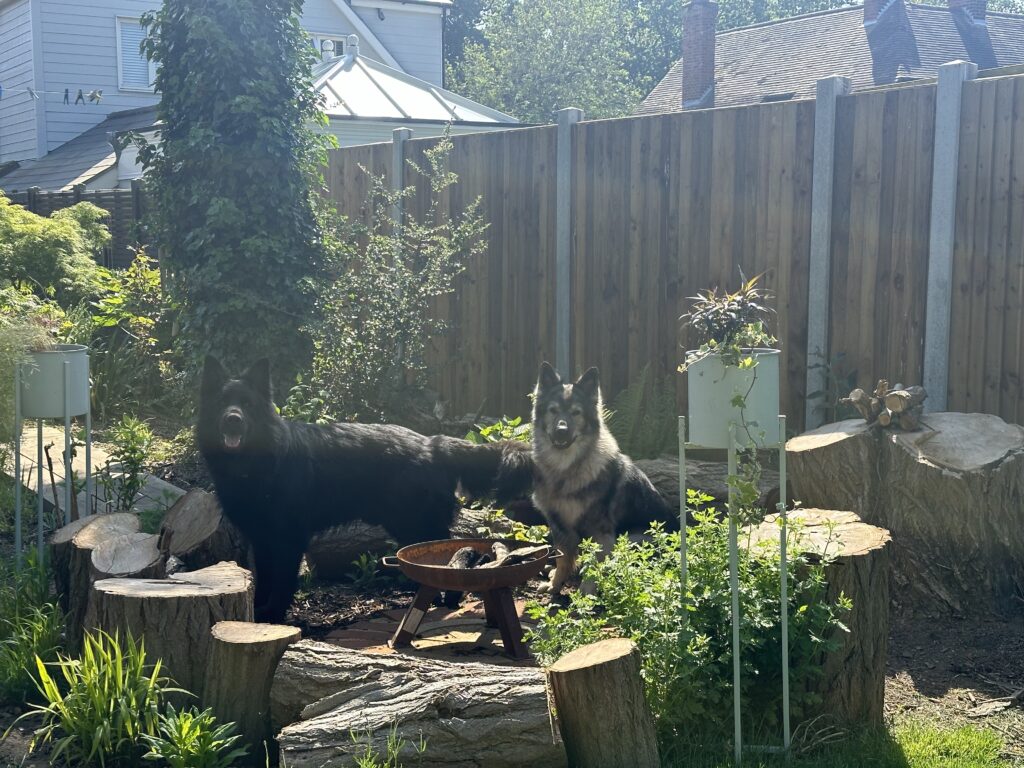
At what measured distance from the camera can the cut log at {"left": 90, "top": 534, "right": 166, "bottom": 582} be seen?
4.94m

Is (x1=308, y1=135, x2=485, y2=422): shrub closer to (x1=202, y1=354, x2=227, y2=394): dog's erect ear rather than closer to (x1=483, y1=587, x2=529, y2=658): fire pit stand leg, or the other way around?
(x1=202, y1=354, x2=227, y2=394): dog's erect ear

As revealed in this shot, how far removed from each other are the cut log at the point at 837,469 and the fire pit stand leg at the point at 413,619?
7.38 ft

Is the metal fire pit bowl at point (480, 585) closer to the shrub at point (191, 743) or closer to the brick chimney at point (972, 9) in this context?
the shrub at point (191, 743)

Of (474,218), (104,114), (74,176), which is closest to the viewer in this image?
(474,218)

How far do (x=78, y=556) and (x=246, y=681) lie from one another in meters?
1.55

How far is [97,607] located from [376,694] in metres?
1.47

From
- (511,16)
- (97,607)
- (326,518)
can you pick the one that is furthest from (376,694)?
(511,16)

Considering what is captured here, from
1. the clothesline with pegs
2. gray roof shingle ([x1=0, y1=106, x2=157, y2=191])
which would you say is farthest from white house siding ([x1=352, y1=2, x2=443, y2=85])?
gray roof shingle ([x1=0, y1=106, x2=157, y2=191])

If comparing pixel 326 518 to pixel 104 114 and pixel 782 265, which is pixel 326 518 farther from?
pixel 104 114

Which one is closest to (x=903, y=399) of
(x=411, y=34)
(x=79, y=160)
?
(x=79, y=160)

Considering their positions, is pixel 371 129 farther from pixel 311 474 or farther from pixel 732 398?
pixel 732 398

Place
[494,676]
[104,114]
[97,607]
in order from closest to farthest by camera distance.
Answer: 1. [494,676]
2. [97,607]
3. [104,114]

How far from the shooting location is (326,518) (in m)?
6.18

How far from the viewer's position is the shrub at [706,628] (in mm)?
4090
